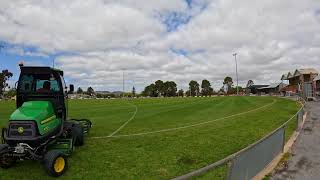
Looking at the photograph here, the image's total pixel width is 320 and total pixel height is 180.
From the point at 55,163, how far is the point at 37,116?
127cm

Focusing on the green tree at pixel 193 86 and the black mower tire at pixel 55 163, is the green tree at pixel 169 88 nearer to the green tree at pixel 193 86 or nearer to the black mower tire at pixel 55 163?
the green tree at pixel 193 86

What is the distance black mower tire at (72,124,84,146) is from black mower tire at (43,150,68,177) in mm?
2393

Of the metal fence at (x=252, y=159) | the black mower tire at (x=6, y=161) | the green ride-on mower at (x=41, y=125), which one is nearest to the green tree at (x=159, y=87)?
the metal fence at (x=252, y=159)

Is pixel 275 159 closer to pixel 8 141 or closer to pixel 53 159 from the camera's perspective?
pixel 53 159

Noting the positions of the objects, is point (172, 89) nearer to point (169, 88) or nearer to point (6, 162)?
point (169, 88)

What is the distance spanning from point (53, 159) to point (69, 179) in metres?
0.64

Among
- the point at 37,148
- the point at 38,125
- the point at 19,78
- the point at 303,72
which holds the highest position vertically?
the point at 303,72

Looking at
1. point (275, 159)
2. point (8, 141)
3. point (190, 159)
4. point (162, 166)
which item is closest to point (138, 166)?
point (162, 166)

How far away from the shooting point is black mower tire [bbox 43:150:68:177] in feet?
30.4

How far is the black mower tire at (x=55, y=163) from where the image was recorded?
9262mm

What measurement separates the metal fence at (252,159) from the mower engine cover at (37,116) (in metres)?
3.74

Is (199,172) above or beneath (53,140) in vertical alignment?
beneath

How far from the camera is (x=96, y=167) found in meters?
10.6

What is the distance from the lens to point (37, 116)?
31.7 feet
